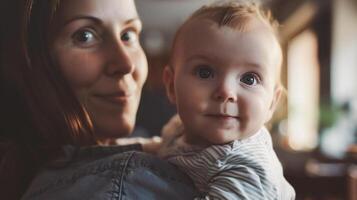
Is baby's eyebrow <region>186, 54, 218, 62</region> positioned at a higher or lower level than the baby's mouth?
higher

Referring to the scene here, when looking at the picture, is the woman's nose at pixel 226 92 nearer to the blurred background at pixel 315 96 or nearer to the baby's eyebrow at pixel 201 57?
the baby's eyebrow at pixel 201 57

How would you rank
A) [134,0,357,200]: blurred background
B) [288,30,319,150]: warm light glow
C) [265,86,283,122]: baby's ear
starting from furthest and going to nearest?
[288,30,319,150]: warm light glow
[134,0,357,200]: blurred background
[265,86,283,122]: baby's ear

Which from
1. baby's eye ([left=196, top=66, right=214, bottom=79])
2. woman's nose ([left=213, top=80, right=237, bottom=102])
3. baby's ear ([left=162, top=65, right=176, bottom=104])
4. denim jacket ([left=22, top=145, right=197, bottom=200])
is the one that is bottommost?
denim jacket ([left=22, top=145, right=197, bottom=200])

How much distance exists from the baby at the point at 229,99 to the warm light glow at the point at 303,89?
4.30 m

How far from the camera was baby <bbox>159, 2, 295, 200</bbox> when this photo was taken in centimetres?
60

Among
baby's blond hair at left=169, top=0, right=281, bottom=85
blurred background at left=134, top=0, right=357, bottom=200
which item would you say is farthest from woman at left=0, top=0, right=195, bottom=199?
blurred background at left=134, top=0, right=357, bottom=200

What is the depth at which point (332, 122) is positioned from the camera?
4.20 meters

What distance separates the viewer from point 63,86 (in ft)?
2.47

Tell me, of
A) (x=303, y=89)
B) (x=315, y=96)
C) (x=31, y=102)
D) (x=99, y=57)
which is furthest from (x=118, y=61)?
(x=303, y=89)

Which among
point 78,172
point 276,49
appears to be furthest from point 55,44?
point 276,49

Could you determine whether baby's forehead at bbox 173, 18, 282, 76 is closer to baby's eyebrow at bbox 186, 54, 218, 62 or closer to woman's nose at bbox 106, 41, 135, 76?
baby's eyebrow at bbox 186, 54, 218, 62

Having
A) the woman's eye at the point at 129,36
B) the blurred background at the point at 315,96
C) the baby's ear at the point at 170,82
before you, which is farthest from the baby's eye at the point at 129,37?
the blurred background at the point at 315,96

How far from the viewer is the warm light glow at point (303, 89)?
5.15m

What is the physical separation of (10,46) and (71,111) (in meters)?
0.14
